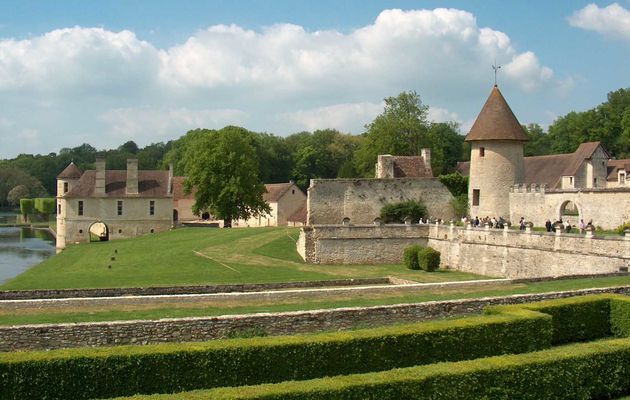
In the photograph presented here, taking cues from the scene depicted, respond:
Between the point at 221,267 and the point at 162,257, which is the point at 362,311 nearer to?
the point at 221,267

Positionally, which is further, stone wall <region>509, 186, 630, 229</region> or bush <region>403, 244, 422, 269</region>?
bush <region>403, 244, 422, 269</region>

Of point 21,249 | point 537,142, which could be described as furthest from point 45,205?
point 537,142

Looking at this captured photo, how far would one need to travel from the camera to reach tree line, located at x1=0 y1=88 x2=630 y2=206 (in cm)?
5938

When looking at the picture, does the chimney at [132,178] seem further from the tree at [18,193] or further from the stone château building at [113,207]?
the tree at [18,193]

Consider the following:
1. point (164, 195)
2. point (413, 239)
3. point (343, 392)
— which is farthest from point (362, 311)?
point (164, 195)

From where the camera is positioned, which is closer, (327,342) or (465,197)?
(327,342)

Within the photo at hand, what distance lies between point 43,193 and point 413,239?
98.5 metres

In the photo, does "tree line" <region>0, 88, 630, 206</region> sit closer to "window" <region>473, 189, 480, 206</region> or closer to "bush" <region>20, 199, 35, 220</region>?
"bush" <region>20, 199, 35, 220</region>

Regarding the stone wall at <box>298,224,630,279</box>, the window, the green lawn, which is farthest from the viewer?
the window

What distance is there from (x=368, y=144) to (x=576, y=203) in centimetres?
2768

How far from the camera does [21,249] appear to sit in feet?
181

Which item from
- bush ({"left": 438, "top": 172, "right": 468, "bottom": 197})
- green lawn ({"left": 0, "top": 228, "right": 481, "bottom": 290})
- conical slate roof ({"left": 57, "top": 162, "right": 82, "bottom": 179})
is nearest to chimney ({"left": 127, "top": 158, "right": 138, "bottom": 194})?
conical slate roof ({"left": 57, "top": 162, "right": 82, "bottom": 179})

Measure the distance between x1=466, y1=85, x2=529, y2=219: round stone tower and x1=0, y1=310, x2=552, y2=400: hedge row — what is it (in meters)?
23.1

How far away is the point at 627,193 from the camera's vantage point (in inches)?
1244
